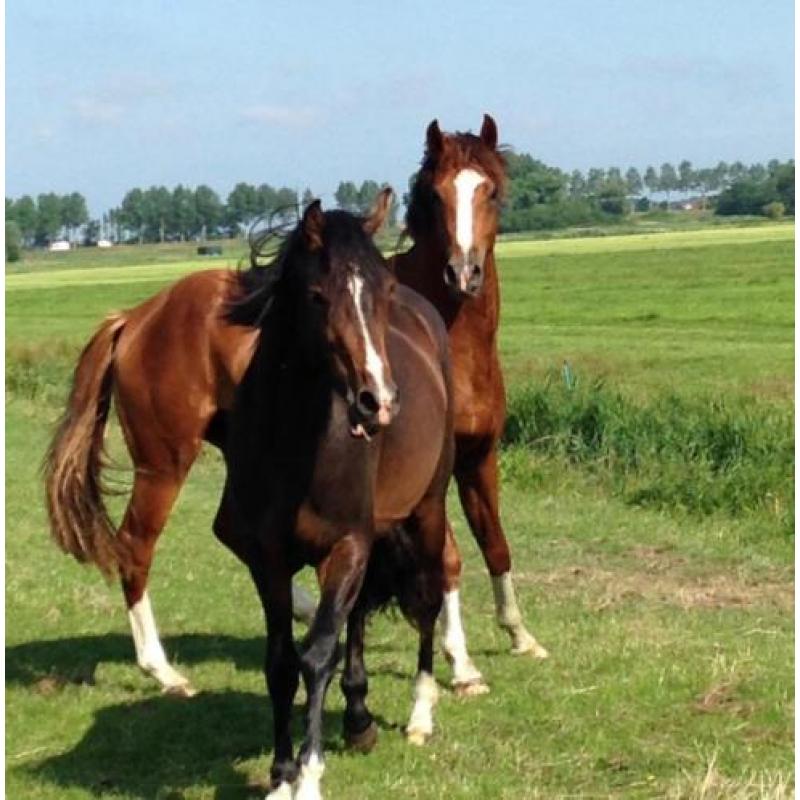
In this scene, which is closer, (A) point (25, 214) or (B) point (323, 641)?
(B) point (323, 641)

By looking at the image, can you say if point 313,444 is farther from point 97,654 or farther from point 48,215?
point 48,215

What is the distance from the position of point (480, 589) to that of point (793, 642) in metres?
2.61

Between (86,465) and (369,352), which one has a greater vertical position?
(369,352)

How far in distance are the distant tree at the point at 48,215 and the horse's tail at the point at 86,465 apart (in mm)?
100268

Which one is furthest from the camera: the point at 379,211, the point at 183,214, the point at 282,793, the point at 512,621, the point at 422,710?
the point at 183,214

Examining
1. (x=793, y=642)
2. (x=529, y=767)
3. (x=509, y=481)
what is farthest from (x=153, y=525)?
(x=509, y=481)

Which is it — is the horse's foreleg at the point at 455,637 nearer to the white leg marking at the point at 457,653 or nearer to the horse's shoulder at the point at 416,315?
the white leg marking at the point at 457,653

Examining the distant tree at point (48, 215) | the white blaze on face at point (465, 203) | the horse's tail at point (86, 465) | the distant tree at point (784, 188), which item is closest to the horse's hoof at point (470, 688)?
the horse's tail at point (86, 465)

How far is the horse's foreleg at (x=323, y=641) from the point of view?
5.10 metres

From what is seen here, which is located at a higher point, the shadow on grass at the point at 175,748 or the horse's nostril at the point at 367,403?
the horse's nostril at the point at 367,403

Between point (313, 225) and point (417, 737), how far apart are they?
2340mm

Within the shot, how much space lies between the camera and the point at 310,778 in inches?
200

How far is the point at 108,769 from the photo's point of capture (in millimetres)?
6047

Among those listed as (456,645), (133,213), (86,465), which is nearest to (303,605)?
(456,645)
